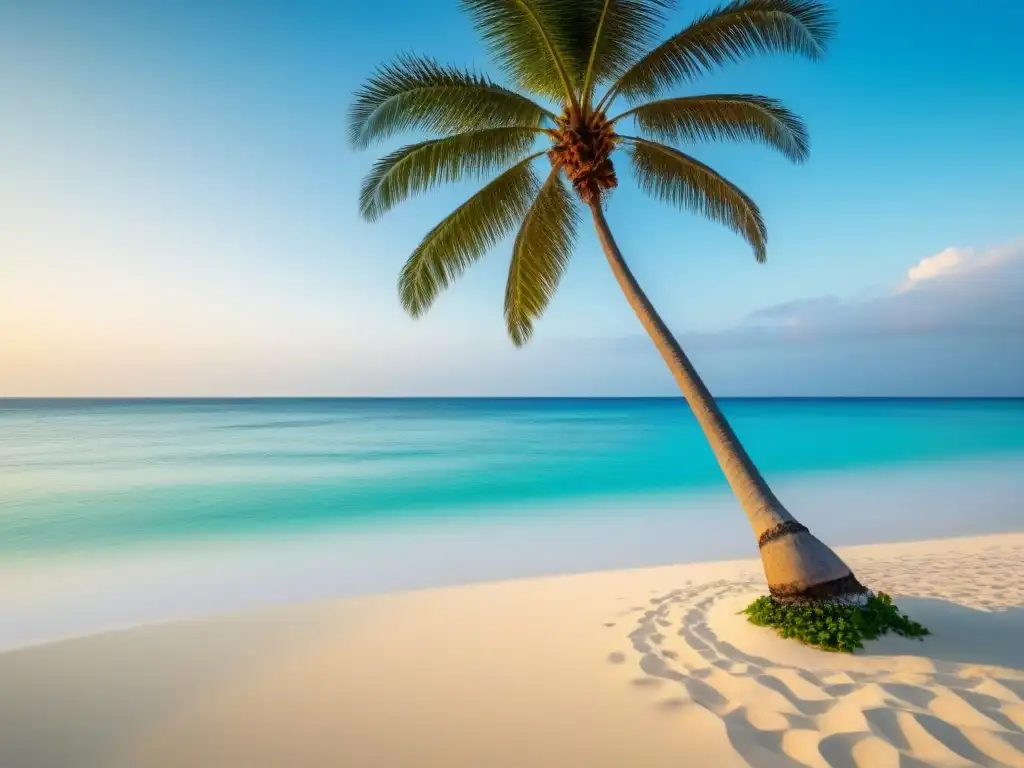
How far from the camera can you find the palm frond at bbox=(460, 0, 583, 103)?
6.27 metres

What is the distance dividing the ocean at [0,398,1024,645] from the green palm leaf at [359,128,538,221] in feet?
18.7

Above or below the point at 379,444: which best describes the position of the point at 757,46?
above

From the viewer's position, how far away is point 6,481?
17.5 metres

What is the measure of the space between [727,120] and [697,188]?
890 mm

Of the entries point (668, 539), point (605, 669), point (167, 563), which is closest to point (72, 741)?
point (605, 669)

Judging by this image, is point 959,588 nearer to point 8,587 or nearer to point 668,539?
point 668,539

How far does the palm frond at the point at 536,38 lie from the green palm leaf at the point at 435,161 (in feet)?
2.35

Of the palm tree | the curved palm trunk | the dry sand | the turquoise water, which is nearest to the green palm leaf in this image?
the palm tree

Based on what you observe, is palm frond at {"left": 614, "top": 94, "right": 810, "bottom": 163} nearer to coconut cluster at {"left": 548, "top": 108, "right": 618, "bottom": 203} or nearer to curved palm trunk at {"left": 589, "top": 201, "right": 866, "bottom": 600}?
coconut cluster at {"left": 548, "top": 108, "right": 618, "bottom": 203}

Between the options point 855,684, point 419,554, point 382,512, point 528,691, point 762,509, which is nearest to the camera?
point 855,684

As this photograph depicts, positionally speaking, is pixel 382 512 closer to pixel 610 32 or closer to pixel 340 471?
pixel 340 471

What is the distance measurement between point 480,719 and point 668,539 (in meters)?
8.35

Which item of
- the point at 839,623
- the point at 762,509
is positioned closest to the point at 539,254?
the point at 762,509

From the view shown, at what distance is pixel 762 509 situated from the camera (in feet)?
16.3
